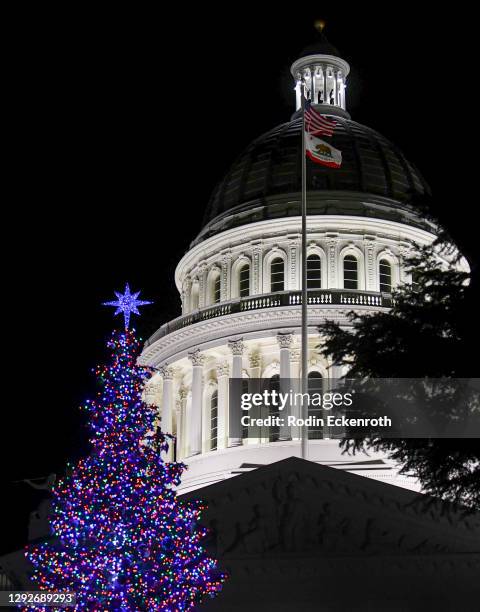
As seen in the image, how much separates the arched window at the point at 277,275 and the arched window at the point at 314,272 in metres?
1.22

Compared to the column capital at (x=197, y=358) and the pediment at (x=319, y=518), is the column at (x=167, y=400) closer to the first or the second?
the column capital at (x=197, y=358)

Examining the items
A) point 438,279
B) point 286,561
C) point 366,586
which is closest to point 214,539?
point 286,561

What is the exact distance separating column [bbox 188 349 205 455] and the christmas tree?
2952 cm

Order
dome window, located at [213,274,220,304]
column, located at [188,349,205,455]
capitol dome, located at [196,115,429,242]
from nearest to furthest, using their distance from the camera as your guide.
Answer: column, located at [188,349,205,455] < capitol dome, located at [196,115,429,242] < dome window, located at [213,274,220,304]

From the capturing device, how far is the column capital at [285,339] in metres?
57.5

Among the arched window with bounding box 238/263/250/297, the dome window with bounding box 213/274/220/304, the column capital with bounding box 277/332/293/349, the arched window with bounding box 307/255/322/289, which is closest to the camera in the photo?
the column capital with bounding box 277/332/293/349

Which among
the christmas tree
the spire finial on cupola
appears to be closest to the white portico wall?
the spire finial on cupola

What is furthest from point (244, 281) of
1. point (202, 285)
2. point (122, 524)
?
point (122, 524)

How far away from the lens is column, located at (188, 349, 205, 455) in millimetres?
58125

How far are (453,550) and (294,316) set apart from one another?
22771mm

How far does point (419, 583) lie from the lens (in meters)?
36.0

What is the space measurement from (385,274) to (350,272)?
64.7 inches

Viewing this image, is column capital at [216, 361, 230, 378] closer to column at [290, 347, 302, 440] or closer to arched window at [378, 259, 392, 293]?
column at [290, 347, 302, 440]

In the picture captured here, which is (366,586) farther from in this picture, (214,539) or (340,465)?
(340,465)
